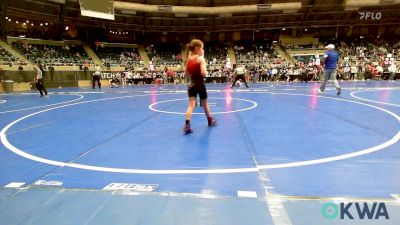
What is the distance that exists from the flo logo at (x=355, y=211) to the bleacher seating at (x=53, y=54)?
30.7 metres

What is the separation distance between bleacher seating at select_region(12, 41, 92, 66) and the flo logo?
30.7 metres

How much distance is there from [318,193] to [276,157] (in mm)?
1216

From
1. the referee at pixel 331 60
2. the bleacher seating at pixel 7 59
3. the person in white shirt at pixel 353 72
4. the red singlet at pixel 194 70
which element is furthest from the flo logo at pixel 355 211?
the person in white shirt at pixel 353 72

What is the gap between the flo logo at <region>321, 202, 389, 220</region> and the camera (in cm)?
245

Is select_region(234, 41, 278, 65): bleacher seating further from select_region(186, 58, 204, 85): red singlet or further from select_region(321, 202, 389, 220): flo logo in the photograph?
select_region(321, 202, 389, 220): flo logo

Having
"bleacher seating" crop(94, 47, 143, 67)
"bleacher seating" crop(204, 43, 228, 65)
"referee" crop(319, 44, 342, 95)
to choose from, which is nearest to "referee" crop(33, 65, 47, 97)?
"referee" crop(319, 44, 342, 95)

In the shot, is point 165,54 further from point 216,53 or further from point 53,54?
point 53,54

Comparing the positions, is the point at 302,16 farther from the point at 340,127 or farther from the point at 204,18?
the point at 340,127

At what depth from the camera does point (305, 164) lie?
12.4ft

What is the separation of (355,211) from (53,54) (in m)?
34.6

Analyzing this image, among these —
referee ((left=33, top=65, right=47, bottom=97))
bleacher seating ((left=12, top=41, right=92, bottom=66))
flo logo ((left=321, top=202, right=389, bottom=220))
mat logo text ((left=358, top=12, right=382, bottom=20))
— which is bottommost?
flo logo ((left=321, top=202, right=389, bottom=220))

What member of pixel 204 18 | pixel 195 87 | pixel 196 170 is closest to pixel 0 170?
pixel 196 170

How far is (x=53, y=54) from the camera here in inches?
1251

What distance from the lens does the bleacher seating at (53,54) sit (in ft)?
96.0
